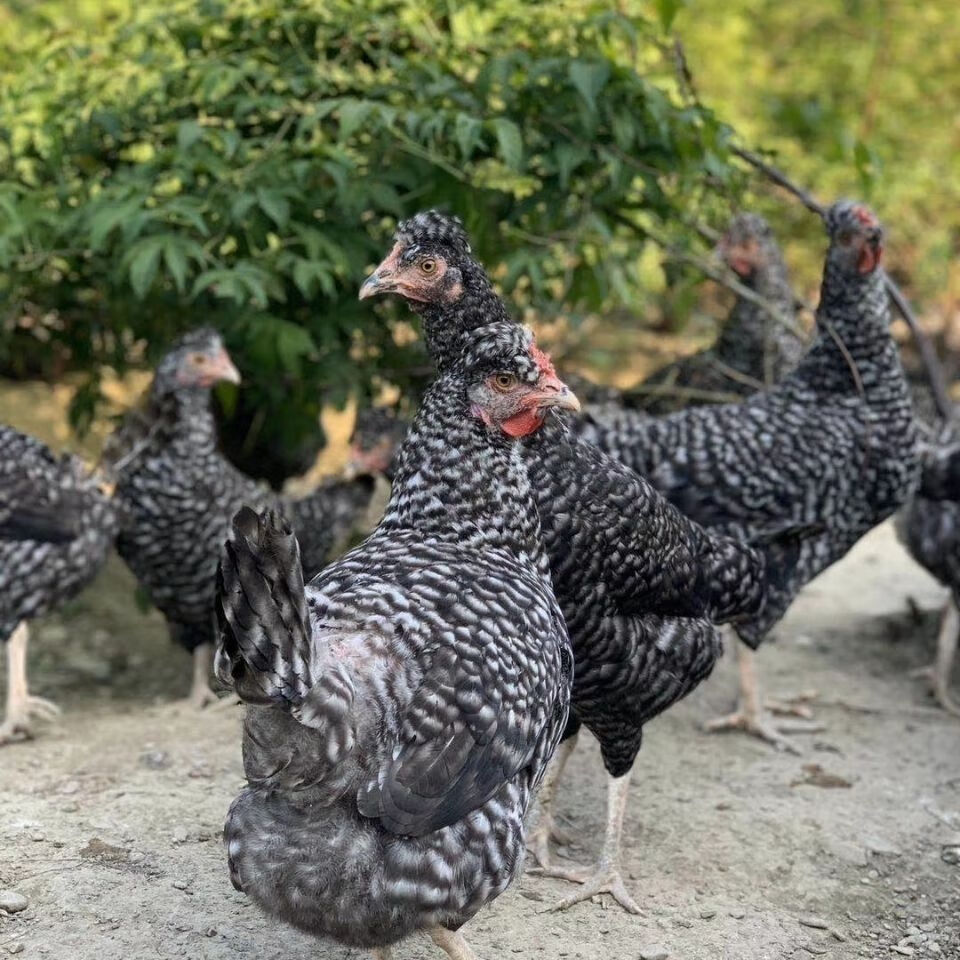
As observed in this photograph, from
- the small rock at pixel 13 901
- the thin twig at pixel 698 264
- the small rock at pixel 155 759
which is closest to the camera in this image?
the small rock at pixel 13 901

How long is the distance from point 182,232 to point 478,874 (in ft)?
9.42

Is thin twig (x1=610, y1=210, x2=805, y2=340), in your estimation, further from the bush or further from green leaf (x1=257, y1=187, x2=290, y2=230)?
green leaf (x1=257, y1=187, x2=290, y2=230)

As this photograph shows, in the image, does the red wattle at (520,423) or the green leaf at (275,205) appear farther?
the green leaf at (275,205)

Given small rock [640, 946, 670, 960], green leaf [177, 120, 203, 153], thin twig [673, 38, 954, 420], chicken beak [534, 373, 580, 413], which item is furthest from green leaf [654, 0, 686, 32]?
small rock [640, 946, 670, 960]

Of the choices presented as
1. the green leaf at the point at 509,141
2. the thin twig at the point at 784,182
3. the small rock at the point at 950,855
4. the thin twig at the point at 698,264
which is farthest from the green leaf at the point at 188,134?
the small rock at the point at 950,855

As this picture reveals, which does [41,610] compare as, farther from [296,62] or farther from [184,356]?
[296,62]

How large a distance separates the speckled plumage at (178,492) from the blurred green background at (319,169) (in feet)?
1.10

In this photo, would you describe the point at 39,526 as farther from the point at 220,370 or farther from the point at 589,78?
the point at 589,78

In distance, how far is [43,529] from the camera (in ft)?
15.4

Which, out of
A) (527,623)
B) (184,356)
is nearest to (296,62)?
(184,356)

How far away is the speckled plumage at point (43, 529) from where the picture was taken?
465 cm

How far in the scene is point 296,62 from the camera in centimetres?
515

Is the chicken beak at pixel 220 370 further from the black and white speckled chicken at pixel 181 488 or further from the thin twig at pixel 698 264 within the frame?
the thin twig at pixel 698 264

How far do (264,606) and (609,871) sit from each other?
1.77 m
